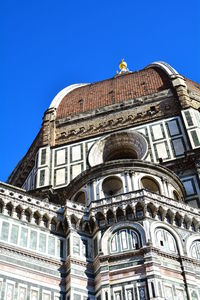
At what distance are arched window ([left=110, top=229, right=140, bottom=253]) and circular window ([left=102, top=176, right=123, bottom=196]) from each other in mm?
3626

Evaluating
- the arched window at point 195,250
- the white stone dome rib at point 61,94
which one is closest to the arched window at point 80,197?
the arched window at point 195,250

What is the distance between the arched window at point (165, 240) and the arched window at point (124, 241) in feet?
2.88

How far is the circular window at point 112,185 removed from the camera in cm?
2183

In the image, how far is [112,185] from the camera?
2227 cm

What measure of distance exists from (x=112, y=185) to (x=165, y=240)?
15.9ft

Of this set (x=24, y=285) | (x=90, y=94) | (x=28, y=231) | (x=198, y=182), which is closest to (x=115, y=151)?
(x=198, y=182)

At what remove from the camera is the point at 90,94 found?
35094 millimetres

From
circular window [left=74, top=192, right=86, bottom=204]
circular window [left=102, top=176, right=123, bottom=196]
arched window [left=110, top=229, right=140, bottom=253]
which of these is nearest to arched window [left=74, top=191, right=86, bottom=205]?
circular window [left=74, top=192, right=86, bottom=204]

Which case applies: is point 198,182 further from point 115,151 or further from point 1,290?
point 1,290

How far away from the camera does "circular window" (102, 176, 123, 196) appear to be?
2183cm

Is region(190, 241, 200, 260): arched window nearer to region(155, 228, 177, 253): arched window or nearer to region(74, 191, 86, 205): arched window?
region(155, 228, 177, 253): arched window

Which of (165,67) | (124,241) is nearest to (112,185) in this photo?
(124,241)

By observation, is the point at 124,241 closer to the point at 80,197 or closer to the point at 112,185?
the point at 112,185

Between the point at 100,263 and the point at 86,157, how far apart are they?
1077 centimetres
